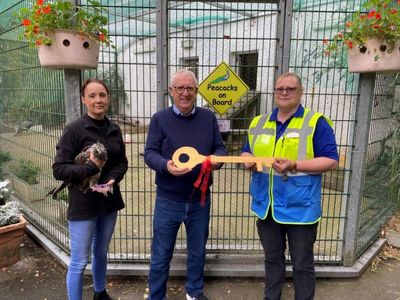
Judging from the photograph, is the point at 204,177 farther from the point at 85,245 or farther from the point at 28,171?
the point at 28,171

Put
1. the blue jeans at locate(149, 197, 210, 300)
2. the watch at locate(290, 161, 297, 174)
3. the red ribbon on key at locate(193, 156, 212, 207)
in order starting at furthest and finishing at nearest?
the blue jeans at locate(149, 197, 210, 300), the red ribbon on key at locate(193, 156, 212, 207), the watch at locate(290, 161, 297, 174)

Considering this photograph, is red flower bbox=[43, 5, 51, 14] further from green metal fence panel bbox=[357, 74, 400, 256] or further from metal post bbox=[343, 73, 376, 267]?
green metal fence panel bbox=[357, 74, 400, 256]

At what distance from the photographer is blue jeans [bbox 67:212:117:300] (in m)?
2.35

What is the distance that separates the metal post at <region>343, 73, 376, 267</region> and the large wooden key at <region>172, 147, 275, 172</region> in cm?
127

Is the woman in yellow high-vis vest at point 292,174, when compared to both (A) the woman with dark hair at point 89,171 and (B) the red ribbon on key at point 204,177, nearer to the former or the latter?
(B) the red ribbon on key at point 204,177

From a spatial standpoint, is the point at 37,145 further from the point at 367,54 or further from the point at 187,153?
the point at 367,54

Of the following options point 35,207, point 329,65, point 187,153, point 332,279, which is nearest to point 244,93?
point 329,65

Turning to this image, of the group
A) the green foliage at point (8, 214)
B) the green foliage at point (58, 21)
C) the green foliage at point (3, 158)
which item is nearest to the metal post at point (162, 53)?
the green foliage at point (58, 21)

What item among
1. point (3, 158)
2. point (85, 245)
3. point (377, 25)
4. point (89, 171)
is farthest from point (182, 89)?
point (3, 158)

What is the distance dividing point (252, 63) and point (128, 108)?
1192 millimetres

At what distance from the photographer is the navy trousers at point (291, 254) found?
2.32 meters

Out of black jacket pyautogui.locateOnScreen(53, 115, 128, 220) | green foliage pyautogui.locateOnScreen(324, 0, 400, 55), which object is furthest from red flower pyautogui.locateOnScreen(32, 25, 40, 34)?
green foliage pyautogui.locateOnScreen(324, 0, 400, 55)

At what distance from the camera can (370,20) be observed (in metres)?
2.49

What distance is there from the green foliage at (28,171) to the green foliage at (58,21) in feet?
5.66
